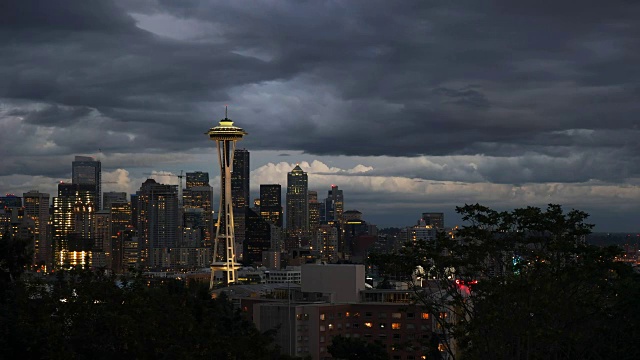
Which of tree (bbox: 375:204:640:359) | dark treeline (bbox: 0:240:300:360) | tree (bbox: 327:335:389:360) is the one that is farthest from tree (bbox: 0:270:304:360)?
tree (bbox: 327:335:389:360)

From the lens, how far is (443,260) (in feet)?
122

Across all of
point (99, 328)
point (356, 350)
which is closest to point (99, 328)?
point (99, 328)

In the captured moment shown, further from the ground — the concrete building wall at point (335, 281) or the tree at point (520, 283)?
the tree at point (520, 283)

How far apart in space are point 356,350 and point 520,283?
214 ft

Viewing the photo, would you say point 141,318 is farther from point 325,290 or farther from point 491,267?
point 325,290

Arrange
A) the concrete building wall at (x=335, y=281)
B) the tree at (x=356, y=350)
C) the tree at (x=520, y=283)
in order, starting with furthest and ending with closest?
the concrete building wall at (x=335, y=281), the tree at (x=356, y=350), the tree at (x=520, y=283)

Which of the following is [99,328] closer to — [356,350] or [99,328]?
[99,328]

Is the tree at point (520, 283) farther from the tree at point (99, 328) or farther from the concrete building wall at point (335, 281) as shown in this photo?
the concrete building wall at point (335, 281)

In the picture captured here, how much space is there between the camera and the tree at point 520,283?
35.3 meters

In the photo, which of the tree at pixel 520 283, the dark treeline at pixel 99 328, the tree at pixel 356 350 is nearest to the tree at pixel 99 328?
the dark treeline at pixel 99 328

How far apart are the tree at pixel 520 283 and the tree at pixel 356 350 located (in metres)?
54.7

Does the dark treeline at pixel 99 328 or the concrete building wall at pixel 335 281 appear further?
the concrete building wall at pixel 335 281

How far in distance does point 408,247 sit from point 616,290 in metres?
10.5

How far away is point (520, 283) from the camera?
117ft
